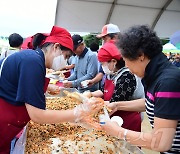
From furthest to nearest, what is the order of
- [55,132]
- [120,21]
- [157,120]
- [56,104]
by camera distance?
[120,21] < [56,104] < [55,132] < [157,120]

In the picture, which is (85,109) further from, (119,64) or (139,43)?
(119,64)

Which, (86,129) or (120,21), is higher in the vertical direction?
(120,21)

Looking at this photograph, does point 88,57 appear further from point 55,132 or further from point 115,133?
point 115,133

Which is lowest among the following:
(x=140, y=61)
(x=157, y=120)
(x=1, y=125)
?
(x=1, y=125)

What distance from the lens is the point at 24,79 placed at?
1439 millimetres

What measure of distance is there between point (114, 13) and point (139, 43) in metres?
6.13

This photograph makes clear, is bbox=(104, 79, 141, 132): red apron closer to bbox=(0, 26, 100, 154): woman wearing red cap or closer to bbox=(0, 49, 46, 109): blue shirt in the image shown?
bbox=(0, 26, 100, 154): woman wearing red cap

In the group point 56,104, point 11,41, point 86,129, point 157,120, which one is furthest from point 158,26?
point 157,120

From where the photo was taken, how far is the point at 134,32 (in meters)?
1.47

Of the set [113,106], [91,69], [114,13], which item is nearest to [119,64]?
[113,106]

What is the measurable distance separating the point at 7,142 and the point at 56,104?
94 centimetres

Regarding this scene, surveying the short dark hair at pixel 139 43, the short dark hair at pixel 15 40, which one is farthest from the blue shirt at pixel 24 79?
the short dark hair at pixel 15 40

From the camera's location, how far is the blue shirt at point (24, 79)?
1439mm

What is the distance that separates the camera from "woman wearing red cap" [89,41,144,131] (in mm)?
2213
